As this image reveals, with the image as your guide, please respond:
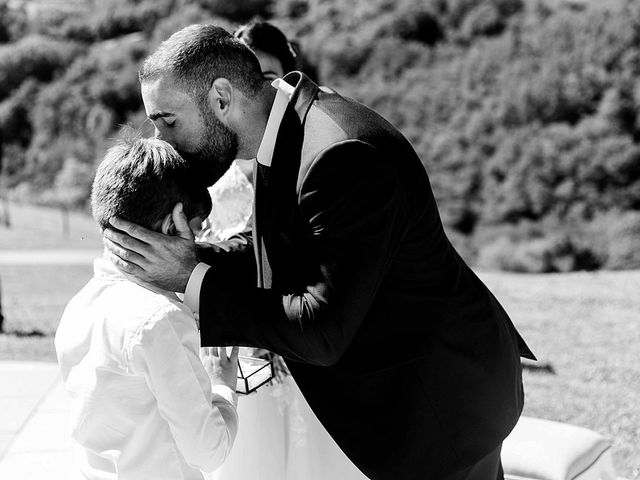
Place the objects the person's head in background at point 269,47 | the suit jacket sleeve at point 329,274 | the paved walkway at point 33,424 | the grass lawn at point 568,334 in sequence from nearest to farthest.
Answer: the suit jacket sleeve at point 329,274, the person's head in background at point 269,47, the paved walkway at point 33,424, the grass lawn at point 568,334

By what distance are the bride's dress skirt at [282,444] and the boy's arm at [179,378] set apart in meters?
0.53

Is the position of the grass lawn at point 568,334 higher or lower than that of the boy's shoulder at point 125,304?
lower

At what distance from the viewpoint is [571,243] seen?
13.0 meters

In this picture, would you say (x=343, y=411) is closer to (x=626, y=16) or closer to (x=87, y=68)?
(x=626, y=16)

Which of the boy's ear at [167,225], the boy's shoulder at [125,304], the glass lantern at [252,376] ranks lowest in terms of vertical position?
the glass lantern at [252,376]

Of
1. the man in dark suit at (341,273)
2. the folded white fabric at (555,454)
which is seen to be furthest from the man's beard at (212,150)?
the folded white fabric at (555,454)

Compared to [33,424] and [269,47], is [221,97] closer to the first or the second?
[269,47]

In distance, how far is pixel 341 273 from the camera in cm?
155

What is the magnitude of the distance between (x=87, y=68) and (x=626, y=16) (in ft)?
35.9

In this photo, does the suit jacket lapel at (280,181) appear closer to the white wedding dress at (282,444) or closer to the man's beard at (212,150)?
the man's beard at (212,150)

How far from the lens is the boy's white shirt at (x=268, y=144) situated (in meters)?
1.65

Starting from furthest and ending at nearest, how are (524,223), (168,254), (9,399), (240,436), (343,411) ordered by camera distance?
(524,223) < (9,399) < (240,436) < (343,411) < (168,254)

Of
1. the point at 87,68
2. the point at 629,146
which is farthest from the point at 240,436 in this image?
the point at 87,68

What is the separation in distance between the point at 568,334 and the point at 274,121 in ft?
16.5
